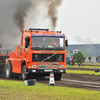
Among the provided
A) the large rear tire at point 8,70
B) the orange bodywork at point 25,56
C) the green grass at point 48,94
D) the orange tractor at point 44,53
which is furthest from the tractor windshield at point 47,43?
the green grass at point 48,94

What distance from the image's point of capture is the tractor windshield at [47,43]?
68.8 ft

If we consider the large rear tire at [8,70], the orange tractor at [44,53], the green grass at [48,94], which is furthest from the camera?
the large rear tire at [8,70]

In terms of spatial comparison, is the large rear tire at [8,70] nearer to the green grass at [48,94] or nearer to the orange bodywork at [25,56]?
the orange bodywork at [25,56]

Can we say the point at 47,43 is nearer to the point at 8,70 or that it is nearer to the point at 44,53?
the point at 44,53

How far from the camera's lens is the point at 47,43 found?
2119 centimetres

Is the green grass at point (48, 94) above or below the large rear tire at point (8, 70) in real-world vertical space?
below

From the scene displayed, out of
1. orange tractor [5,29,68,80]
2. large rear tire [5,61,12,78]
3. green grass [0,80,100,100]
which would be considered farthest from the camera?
large rear tire [5,61,12,78]

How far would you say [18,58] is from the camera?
76.3 feet

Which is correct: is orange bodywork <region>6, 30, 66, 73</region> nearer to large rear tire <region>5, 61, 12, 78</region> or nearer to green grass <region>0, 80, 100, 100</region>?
large rear tire <region>5, 61, 12, 78</region>

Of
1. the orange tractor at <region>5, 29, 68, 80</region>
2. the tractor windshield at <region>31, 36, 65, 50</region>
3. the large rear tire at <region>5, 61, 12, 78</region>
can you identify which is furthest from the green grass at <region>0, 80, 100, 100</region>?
the large rear tire at <region>5, 61, 12, 78</region>

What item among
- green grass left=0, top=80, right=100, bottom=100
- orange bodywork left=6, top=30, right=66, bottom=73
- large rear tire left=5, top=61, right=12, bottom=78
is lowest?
green grass left=0, top=80, right=100, bottom=100

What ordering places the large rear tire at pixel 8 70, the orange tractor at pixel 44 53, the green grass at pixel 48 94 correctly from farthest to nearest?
1. the large rear tire at pixel 8 70
2. the orange tractor at pixel 44 53
3. the green grass at pixel 48 94

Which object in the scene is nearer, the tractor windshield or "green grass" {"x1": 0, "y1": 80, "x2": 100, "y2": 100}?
"green grass" {"x1": 0, "y1": 80, "x2": 100, "y2": 100}

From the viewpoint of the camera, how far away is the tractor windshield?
20977 mm
